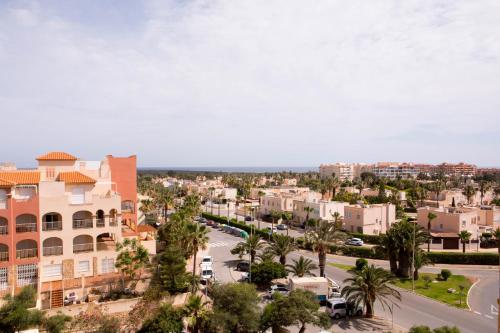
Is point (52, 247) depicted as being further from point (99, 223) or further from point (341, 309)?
point (341, 309)

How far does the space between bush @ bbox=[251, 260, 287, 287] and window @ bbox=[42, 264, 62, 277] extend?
1793 centimetres

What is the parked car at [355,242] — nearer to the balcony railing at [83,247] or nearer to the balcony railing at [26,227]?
the balcony railing at [83,247]

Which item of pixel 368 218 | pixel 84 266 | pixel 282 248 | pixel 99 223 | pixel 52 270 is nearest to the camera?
pixel 52 270

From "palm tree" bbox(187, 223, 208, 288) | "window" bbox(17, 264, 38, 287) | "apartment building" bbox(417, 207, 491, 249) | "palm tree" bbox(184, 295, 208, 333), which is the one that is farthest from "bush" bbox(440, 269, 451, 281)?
"window" bbox(17, 264, 38, 287)

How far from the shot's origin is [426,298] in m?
37.7

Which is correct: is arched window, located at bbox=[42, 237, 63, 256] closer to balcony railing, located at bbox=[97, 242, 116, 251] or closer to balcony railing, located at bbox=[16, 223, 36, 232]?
balcony railing, located at bbox=[16, 223, 36, 232]

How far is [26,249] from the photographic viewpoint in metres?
33.8

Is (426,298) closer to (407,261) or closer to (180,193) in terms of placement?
(407,261)

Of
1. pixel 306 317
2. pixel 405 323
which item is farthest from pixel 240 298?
pixel 405 323

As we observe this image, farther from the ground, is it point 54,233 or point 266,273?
point 54,233

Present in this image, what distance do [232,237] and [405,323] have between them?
138 feet

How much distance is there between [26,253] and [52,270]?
2.53 metres

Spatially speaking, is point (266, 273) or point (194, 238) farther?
point (266, 273)

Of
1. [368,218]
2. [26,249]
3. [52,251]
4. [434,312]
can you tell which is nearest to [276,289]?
[434,312]
